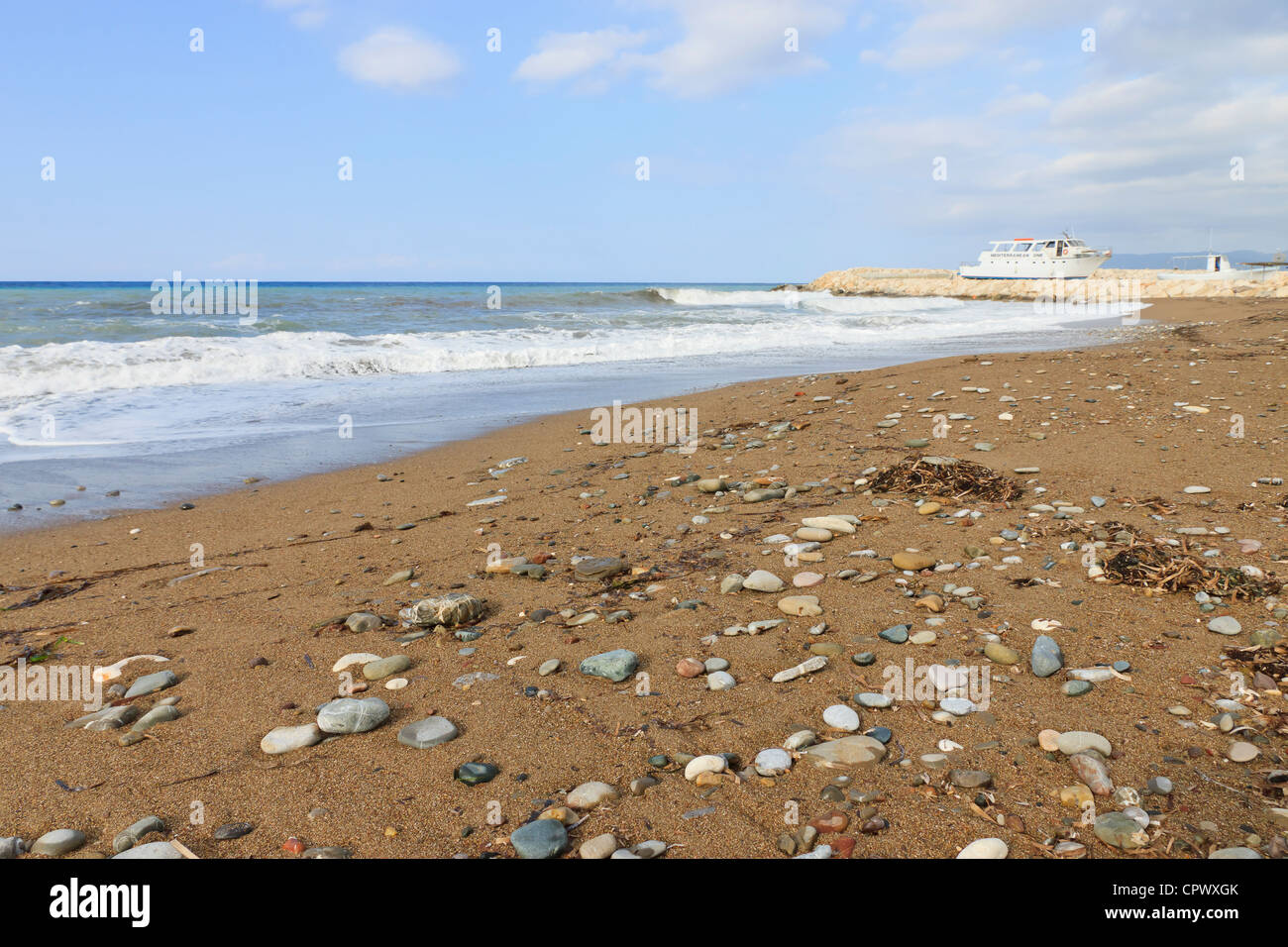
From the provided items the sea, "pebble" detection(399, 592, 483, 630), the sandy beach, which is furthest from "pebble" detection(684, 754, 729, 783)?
the sea

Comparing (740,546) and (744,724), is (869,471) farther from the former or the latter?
(744,724)

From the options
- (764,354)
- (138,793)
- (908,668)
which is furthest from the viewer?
(764,354)

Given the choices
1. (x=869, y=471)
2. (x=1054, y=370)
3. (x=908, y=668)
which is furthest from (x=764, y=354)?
(x=908, y=668)

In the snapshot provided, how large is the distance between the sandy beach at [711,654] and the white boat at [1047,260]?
46119mm

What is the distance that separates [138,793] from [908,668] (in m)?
2.79

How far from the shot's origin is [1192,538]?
395cm

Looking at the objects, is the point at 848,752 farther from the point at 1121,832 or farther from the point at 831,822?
the point at 1121,832

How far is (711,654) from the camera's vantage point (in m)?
3.22

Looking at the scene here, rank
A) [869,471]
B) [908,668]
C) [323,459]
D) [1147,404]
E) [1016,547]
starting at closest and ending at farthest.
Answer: [908,668] → [1016,547] → [869,471] → [1147,404] → [323,459]

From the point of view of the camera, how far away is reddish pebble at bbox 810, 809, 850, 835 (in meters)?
Answer: 2.13

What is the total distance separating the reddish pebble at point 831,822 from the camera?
2.13 m

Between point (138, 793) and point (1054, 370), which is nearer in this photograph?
point (138, 793)

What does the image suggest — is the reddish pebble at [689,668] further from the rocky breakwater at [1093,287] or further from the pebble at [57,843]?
the rocky breakwater at [1093,287]

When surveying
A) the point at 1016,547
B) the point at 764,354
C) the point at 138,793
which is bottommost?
the point at 138,793
